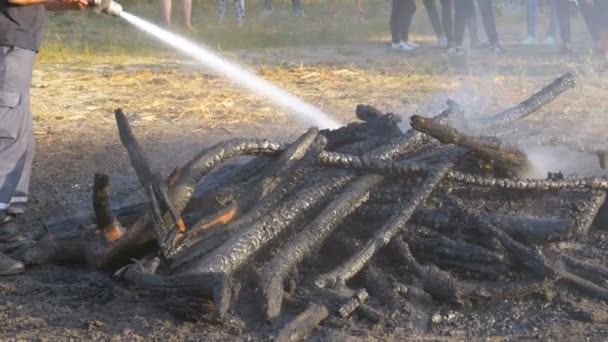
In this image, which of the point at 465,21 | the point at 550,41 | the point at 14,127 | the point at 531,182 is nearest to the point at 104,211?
the point at 14,127

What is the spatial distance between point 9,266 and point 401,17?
35.5ft

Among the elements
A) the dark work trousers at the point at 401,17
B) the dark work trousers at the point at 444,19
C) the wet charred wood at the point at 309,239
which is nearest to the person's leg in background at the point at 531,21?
the dark work trousers at the point at 444,19

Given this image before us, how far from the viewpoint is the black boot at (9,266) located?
440 cm

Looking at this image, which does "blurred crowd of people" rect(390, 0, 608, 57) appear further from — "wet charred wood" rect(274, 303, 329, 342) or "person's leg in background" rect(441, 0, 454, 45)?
"wet charred wood" rect(274, 303, 329, 342)

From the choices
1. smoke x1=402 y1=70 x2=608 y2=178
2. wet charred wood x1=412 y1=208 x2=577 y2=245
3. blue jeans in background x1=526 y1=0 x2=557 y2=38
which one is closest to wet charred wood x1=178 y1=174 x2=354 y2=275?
wet charred wood x1=412 y1=208 x2=577 y2=245

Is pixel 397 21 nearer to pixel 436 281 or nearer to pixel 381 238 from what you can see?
pixel 381 238

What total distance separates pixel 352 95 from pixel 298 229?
18.5ft

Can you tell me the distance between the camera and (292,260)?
405 centimetres

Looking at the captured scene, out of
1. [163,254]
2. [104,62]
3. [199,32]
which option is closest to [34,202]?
[163,254]

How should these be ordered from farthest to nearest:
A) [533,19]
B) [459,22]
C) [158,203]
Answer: [533,19] < [459,22] < [158,203]

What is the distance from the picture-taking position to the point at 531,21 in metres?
15.9

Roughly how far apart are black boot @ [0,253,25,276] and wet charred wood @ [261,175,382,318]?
1.42 metres

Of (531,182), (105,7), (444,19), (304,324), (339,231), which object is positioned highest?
(105,7)

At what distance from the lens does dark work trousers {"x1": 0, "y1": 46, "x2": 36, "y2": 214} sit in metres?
4.48
